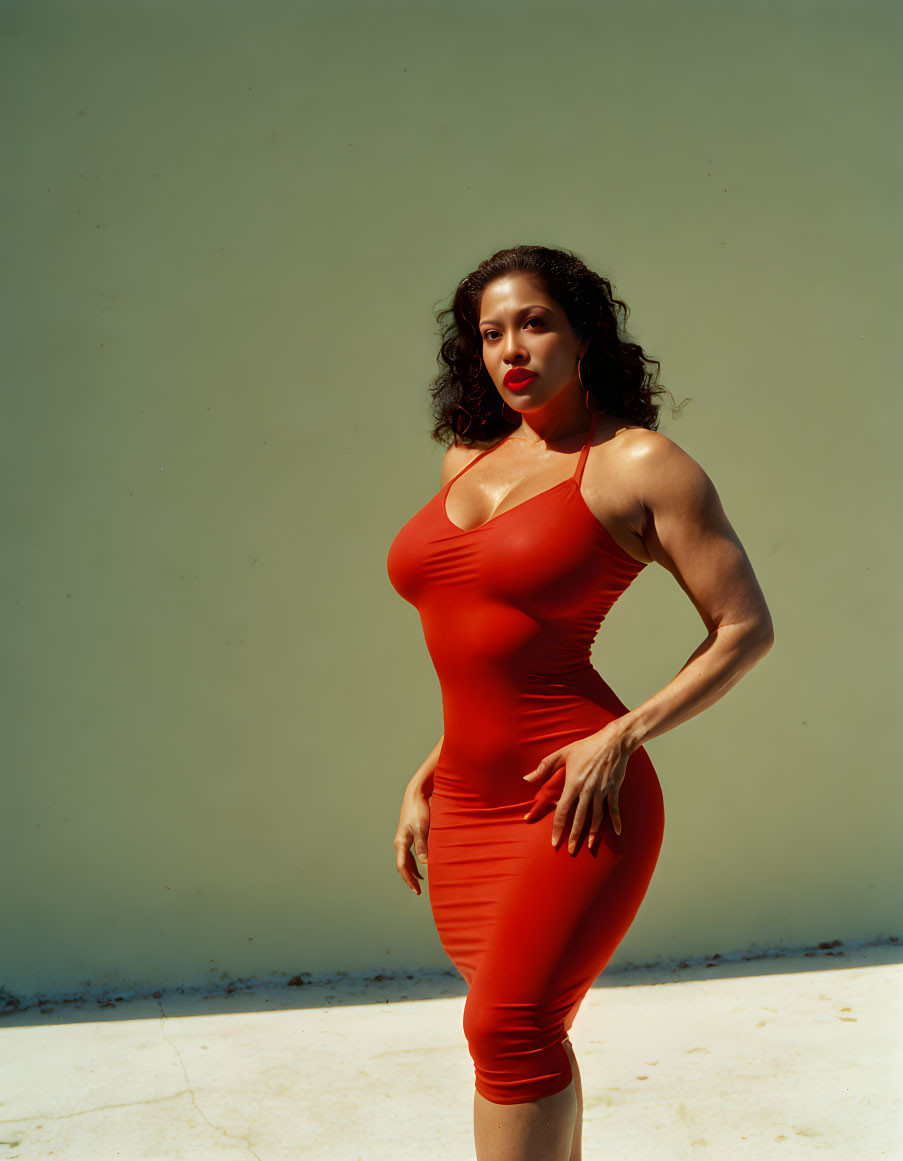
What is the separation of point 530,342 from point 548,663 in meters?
0.53

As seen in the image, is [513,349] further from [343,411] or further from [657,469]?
[343,411]

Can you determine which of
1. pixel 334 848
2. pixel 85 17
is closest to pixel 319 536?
pixel 334 848

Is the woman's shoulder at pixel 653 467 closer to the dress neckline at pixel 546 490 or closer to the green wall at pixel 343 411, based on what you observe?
the dress neckline at pixel 546 490

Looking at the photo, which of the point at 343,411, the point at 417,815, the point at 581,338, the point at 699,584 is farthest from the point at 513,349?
the point at 343,411

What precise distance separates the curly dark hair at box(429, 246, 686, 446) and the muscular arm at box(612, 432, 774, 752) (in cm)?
24

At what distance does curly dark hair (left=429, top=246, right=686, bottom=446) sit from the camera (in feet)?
6.12

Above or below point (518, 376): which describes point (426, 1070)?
below

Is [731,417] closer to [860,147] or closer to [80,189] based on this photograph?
[860,147]

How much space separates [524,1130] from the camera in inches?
63.0

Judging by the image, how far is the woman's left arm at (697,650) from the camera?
64.9 inches

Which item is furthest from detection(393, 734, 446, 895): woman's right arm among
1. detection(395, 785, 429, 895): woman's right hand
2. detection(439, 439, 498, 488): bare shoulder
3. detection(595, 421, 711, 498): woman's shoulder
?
detection(595, 421, 711, 498): woman's shoulder

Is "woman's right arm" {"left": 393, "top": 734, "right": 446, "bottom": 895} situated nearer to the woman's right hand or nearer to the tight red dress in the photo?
the woman's right hand

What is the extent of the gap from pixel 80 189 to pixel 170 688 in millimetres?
1625

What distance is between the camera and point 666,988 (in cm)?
361
